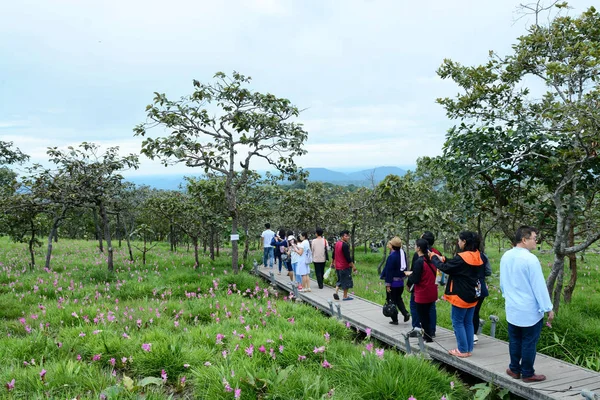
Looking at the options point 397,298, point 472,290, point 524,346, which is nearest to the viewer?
point 524,346

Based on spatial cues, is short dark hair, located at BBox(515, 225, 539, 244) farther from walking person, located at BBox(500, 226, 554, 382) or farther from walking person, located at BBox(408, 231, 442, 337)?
walking person, located at BBox(408, 231, 442, 337)

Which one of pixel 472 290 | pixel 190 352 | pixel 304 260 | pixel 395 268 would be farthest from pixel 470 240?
pixel 304 260

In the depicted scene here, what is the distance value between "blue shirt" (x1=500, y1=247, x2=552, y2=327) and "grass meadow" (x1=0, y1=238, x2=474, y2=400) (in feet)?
4.28

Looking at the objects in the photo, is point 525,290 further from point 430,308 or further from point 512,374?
point 430,308

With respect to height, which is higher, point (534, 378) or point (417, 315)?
point (417, 315)

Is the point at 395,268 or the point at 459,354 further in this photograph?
the point at 395,268

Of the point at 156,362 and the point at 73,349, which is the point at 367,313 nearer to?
the point at 156,362

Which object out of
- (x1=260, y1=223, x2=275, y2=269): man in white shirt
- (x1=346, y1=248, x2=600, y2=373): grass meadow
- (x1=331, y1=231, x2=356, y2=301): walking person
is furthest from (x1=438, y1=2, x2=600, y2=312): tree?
(x1=260, y1=223, x2=275, y2=269): man in white shirt

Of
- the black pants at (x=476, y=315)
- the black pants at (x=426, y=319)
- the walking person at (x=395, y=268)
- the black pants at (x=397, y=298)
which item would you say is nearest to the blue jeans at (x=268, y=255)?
the black pants at (x=397, y=298)

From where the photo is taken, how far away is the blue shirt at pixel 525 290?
16.5ft

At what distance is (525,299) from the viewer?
16.8 ft

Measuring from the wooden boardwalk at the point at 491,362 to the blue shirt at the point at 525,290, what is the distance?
859mm

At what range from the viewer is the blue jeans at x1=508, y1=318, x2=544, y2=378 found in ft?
17.0

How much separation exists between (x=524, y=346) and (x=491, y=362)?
39.6 inches
